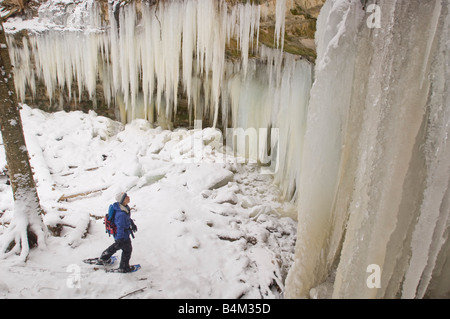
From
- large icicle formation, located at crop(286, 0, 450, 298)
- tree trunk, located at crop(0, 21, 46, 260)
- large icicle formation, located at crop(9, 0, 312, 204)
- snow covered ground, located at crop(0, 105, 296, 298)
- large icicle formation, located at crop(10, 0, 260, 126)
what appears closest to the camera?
large icicle formation, located at crop(286, 0, 450, 298)

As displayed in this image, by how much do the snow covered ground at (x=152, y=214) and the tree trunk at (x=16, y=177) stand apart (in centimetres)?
23

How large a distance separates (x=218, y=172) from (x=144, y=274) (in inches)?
142

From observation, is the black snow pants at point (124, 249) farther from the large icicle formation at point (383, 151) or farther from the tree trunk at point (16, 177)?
the large icicle formation at point (383, 151)

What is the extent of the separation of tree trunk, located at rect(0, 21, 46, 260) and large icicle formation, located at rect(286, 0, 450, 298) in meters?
3.59

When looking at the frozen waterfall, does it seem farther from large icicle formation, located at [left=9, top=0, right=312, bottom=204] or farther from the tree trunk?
the tree trunk

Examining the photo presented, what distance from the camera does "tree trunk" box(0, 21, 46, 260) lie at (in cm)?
332

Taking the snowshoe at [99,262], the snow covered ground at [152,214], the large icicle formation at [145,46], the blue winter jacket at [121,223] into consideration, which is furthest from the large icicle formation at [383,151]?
the large icicle formation at [145,46]

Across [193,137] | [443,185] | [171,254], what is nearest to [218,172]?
[193,137]

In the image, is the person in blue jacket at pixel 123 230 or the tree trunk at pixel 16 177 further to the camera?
the tree trunk at pixel 16 177

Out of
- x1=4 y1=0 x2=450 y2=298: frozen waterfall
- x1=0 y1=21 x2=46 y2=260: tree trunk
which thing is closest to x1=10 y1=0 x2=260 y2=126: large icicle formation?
x1=4 y1=0 x2=450 y2=298: frozen waterfall

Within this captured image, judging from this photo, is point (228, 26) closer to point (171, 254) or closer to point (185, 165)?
point (185, 165)

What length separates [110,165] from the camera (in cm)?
763

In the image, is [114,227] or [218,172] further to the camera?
[218,172]

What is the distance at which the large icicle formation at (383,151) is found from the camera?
68.7 inches
